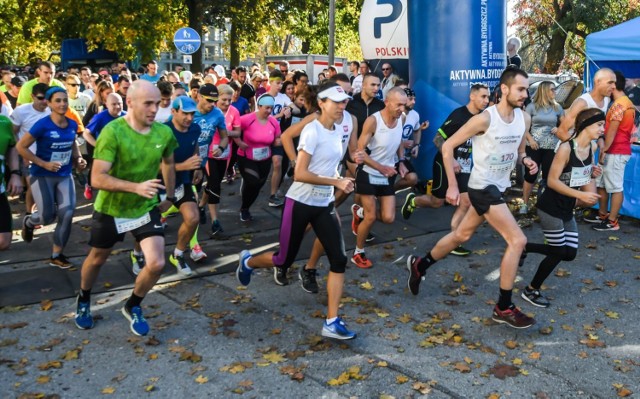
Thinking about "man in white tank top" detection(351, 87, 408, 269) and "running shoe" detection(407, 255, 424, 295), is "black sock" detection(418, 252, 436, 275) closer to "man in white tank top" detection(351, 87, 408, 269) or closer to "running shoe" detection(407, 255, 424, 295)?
"running shoe" detection(407, 255, 424, 295)

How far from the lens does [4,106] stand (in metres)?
7.27

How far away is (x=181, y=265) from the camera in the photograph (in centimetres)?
687

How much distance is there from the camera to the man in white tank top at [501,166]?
5422 millimetres

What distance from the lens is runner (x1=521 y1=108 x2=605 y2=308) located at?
19.1ft

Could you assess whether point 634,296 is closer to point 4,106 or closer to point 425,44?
point 425,44

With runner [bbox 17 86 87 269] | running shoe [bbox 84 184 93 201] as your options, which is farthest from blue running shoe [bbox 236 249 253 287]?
running shoe [bbox 84 184 93 201]

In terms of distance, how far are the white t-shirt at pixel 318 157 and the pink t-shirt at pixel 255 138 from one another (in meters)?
3.36

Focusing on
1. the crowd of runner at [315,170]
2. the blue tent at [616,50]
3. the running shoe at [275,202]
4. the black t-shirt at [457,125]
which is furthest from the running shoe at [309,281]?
the blue tent at [616,50]

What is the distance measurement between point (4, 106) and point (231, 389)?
4.51 m

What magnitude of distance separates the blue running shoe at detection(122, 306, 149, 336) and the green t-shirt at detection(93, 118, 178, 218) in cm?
75

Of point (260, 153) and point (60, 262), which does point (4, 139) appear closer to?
point (60, 262)

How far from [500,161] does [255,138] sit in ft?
12.5

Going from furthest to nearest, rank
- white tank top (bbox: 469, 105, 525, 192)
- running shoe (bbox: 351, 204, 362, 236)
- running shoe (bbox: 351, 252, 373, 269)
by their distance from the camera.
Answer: running shoe (bbox: 351, 204, 362, 236) < running shoe (bbox: 351, 252, 373, 269) < white tank top (bbox: 469, 105, 525, 192)

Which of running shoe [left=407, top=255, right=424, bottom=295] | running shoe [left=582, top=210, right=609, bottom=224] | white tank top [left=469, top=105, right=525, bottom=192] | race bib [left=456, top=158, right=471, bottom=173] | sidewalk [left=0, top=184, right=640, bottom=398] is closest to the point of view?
sidewalk [left=0, top=184, right=640, bottom=398]
